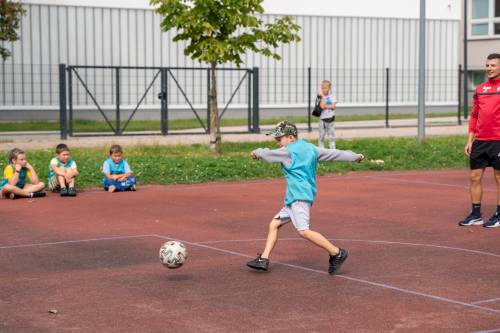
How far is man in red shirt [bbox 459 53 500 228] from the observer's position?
11.6 m

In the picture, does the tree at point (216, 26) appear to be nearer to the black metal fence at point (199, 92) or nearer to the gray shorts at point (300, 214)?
the black metal fence at point (199, 92)

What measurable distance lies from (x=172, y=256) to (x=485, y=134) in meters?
4.81

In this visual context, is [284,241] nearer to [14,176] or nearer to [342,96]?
[14,176]

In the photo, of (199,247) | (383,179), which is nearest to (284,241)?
(199,247)

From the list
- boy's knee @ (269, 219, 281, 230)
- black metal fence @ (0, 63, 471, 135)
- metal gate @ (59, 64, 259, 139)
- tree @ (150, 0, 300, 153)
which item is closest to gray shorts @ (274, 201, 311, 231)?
boy's knee @ (269, 219, 281, 230)

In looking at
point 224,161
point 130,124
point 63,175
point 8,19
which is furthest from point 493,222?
point 130,124

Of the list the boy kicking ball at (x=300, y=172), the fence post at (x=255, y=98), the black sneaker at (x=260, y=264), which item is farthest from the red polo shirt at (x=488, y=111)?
the fence post at (x=255, y=98)

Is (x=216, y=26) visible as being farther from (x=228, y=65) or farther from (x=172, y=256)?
(x=228, y=65)

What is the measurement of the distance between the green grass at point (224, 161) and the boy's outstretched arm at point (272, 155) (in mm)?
7839

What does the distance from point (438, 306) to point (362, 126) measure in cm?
2549

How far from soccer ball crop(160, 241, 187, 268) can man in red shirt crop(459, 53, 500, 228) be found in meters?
4.47

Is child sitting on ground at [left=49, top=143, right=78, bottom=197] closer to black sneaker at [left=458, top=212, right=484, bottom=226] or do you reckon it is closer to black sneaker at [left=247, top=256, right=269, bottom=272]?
black sneaker at [left=458, top=212, right=484, bottom=226]

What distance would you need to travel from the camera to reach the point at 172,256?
28.8 feet

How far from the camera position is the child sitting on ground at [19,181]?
48.0 ft
